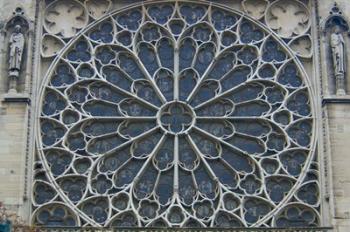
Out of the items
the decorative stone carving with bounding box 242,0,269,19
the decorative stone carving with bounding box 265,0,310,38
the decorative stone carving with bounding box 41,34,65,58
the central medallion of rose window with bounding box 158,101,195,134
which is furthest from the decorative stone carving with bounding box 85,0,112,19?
the decorative stone carving with bounding box 265,0,310,38

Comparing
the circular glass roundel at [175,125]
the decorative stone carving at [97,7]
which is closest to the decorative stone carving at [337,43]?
the circular glass roundel at [175,125]

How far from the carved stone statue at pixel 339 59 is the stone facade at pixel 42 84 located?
123mm

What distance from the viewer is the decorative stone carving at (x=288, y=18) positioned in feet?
84.8

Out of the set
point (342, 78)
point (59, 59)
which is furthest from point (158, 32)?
point (342, 78)

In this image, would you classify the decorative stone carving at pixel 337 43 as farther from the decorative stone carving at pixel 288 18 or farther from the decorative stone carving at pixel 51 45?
the decorative stone carving at pixel 51 45

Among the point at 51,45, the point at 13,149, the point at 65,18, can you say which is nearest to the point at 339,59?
the point at 65,18

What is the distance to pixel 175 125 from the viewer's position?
2481cm

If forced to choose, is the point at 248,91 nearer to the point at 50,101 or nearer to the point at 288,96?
the point at 288,96

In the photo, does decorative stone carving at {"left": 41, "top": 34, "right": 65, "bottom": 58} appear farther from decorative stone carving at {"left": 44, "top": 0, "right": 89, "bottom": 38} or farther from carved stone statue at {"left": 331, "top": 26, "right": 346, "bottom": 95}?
carved stone statue at {"left": 331, "top": 26, "right": 346, "bottom": 95}

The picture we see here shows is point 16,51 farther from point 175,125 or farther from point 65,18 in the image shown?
point 175,125

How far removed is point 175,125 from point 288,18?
390cm

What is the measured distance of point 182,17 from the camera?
26000 millimetres

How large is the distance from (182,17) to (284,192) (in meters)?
4.99

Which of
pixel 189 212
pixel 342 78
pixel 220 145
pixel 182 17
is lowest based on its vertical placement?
pixel 189 212
